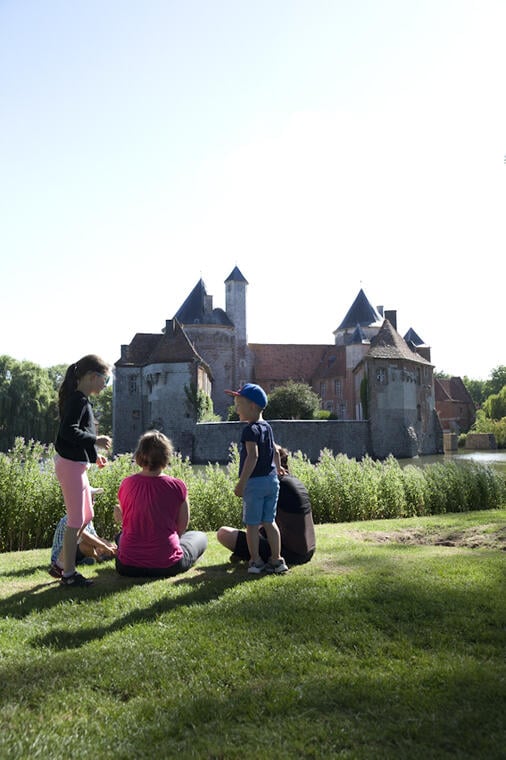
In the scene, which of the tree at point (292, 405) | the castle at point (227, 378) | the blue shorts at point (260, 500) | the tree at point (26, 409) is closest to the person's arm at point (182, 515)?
the blue shorts at point (260, 500)

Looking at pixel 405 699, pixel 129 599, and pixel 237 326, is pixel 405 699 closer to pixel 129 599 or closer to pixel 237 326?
pixel 129 599

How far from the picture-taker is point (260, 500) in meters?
5.06

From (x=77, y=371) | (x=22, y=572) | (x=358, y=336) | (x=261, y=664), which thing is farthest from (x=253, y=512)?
(x=358, y=336)

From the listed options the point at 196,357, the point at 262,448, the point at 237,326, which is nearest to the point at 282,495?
the point at 262,448

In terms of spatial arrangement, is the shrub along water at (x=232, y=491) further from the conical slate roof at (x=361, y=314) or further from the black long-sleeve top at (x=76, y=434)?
the conical slate roof at (x=361, y=314)

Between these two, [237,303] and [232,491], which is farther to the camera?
[237,303]

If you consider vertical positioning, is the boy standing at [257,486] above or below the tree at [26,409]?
below

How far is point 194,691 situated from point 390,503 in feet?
25.6

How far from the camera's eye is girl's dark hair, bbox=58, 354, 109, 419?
5043 millimetres

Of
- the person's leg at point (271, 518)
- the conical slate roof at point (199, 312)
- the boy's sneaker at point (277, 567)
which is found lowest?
the boy's sneaker at point (277, 567)

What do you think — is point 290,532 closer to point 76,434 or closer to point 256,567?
point 256,567

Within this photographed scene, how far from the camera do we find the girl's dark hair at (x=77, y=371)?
5043 mm

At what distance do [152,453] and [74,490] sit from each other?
0.67 meters

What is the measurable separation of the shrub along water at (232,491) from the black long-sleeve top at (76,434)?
123 inches
